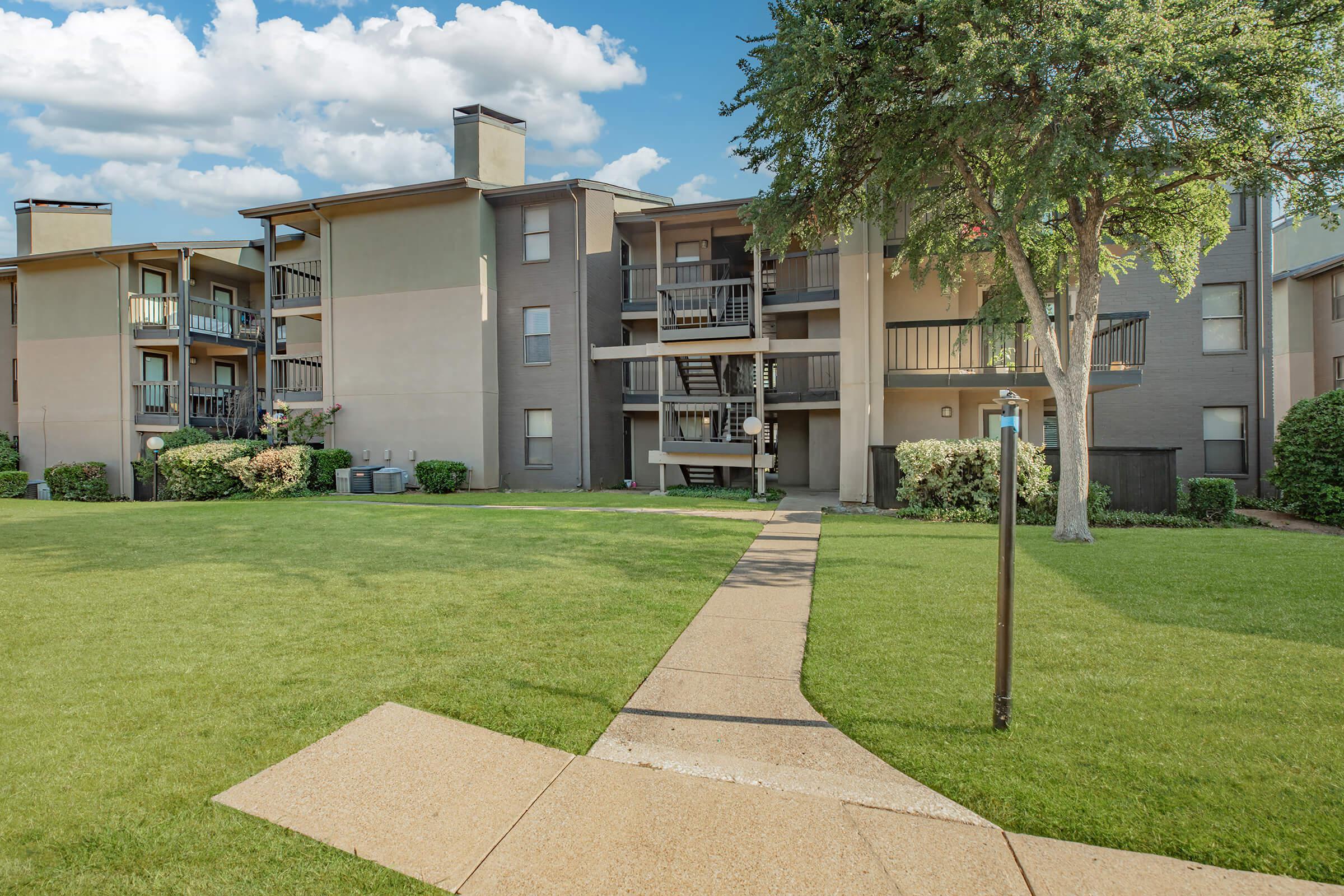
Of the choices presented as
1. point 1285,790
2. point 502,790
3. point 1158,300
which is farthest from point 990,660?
point 1158,300

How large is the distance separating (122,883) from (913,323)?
14990 millimetres

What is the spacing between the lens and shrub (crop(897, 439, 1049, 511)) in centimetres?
1147

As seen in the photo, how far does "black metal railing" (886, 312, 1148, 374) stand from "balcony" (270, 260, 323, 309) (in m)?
17.1

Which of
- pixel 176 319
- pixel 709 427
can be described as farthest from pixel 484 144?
pixel 176 319

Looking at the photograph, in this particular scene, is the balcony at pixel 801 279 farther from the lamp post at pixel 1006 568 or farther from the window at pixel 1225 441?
the lamp post at pixel 1006 568

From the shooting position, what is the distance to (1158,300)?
16484 mm

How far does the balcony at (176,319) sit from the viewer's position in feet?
72.5

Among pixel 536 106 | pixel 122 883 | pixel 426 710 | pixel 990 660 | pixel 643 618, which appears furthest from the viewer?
pixel 536 106

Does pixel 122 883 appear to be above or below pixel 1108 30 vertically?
below

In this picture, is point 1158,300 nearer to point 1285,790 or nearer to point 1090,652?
point 1090,652

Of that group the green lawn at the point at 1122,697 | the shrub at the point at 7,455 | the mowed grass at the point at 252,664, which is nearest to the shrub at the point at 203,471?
the mowed grass at the point at 252,664

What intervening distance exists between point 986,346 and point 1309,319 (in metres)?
13.2

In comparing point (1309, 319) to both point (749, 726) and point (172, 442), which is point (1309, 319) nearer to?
point (749, 726)

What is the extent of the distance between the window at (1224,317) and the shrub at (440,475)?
19.6 meters
